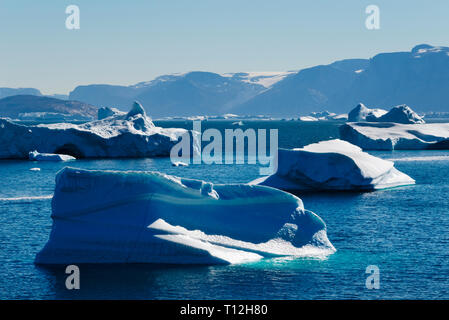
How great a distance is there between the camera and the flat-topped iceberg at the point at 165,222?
21.6 m

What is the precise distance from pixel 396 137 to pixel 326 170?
42433 millimetres

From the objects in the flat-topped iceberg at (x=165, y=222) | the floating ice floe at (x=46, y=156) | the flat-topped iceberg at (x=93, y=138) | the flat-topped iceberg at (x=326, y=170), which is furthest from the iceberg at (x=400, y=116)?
the flat-topped iceberg at (x=165, y=222)

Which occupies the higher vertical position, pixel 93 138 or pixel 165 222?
pixel 93 138

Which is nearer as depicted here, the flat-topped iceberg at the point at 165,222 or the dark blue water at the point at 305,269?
the dark blue water at the point at 305,269

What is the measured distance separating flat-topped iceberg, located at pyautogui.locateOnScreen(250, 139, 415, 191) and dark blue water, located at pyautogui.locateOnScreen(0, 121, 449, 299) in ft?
15.1

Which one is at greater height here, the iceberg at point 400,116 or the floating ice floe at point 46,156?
the iceberg at point 400,116

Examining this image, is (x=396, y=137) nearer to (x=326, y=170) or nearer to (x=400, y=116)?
(x=400, y=116)

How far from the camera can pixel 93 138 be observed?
229 ft

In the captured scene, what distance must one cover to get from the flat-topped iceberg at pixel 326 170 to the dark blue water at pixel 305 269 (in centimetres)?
459

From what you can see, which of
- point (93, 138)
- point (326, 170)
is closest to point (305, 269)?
point (326, 170)

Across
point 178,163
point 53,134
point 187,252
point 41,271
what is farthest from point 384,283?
point 53,134

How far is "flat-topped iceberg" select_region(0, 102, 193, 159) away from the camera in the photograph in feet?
227

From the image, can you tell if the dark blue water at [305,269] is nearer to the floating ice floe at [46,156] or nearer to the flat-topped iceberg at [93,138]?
the floating ice floe at [46,156]

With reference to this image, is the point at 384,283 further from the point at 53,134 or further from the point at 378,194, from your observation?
the point at 53,134
